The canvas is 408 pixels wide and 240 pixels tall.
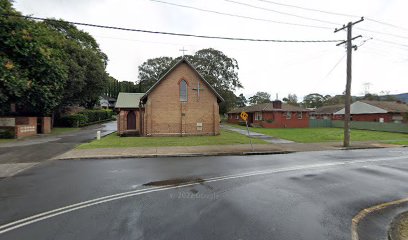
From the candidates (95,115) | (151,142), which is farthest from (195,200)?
(95,115)

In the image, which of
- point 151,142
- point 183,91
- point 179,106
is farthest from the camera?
point 183,91

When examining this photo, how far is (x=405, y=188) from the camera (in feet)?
25.1

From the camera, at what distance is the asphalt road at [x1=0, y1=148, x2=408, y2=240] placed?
4.56 m

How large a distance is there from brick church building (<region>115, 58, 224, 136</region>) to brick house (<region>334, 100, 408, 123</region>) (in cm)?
3315

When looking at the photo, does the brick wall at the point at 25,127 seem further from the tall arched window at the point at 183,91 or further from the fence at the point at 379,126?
the fence at the point at 379,126

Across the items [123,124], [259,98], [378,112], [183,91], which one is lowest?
→ [123,124]

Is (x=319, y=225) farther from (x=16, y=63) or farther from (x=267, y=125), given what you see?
(x=267, y=125)

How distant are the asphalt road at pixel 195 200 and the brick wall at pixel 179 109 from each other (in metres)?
13.8

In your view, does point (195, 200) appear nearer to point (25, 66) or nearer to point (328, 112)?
point (25, 66)

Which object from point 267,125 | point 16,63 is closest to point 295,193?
point 16,63

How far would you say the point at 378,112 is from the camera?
41250 millimetres

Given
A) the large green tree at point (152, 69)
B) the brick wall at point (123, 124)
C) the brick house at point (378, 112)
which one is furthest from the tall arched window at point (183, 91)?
the large green tree at point (152, 69)

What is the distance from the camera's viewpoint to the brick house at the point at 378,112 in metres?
40.1

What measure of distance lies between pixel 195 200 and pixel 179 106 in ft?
62.9
